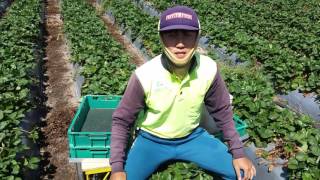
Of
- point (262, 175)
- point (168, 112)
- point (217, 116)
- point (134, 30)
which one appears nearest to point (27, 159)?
point (168, 112)

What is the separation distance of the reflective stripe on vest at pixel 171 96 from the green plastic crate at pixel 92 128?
571 millimetres

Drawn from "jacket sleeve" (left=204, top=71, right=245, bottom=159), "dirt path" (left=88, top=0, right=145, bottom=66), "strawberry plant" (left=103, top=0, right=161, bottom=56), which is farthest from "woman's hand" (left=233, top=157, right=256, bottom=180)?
"dirt path" (left=88, top=0, right=145, bottom=66)

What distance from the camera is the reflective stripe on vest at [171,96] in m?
3.56

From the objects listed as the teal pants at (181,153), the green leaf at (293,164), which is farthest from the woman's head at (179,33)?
the green leaf at (293,164)

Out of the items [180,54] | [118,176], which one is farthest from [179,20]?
[118,176]

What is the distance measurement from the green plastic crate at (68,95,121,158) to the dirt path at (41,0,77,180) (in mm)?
1256

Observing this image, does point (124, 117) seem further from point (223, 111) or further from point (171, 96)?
point (223, 111)

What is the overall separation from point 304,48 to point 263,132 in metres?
5.29

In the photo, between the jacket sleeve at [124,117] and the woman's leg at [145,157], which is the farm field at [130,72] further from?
the jacket sleeve at [124,117]

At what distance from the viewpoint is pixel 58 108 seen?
7.79 metres

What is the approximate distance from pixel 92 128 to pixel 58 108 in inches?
138

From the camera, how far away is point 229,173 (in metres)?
3.67

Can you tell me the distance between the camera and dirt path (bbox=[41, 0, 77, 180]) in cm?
586

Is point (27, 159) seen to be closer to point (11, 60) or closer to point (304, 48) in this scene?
point (11, 60)
